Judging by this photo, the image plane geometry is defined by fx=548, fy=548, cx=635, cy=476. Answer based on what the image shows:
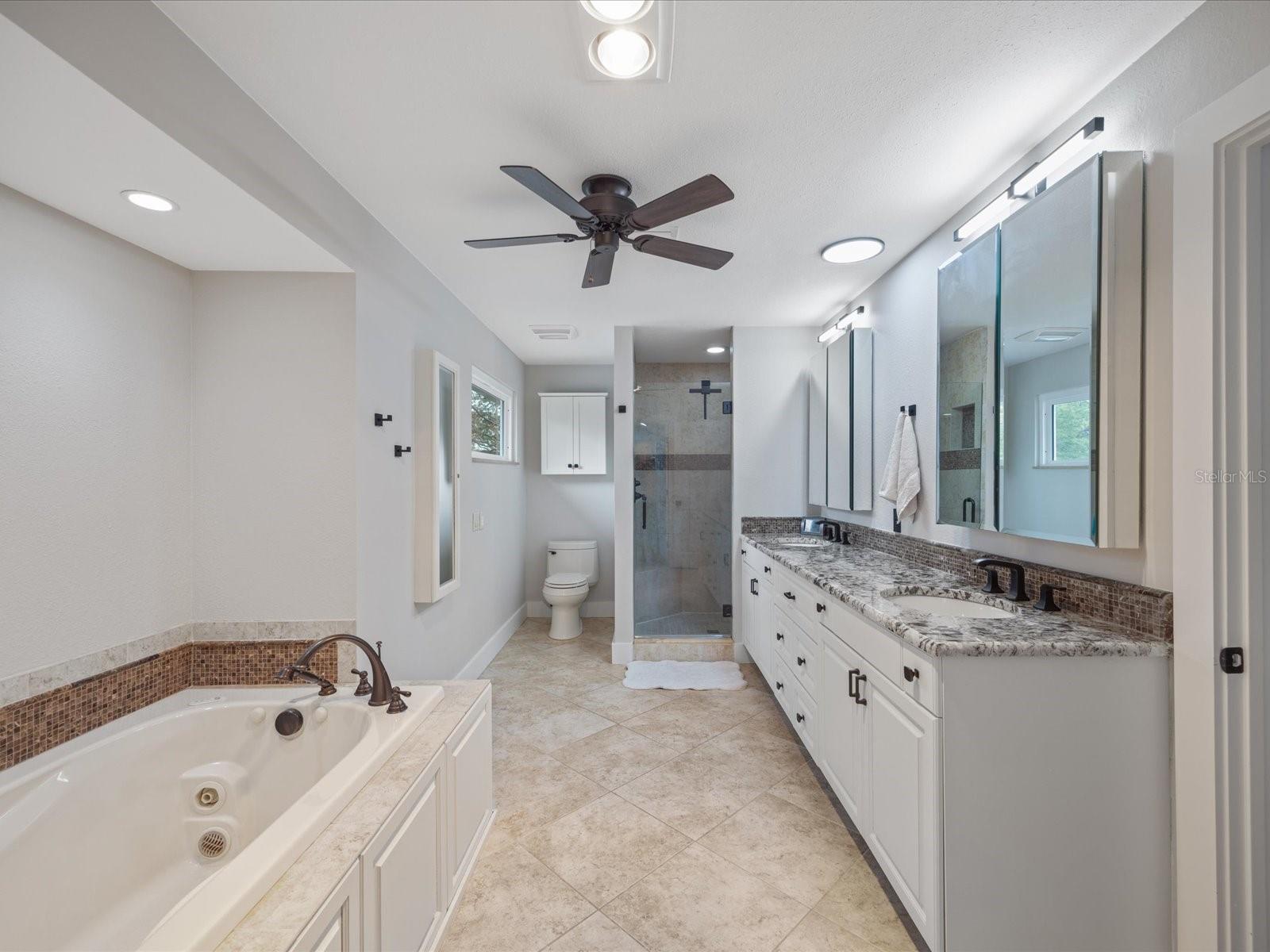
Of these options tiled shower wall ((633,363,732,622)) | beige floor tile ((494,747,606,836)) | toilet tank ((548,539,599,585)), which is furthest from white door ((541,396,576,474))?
beige floor tile ((494,747,606,836))

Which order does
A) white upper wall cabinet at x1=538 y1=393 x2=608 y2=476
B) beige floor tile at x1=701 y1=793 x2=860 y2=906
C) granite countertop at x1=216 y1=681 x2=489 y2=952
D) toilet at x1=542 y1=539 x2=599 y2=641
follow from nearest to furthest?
granite countertop at x1=216 y1=681 x2=489 y2=952
beige floor tile at x1=701 y1=793 x2=860 y2=906
toilet at x1=542 y1=539 x2=599 y2=641
white upper wall cabinet at x1=538 y1=393 x2=608 y2=476

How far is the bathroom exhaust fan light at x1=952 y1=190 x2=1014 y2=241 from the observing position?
1867mm

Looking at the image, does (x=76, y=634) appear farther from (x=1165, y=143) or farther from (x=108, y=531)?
(x=1165, y=143)

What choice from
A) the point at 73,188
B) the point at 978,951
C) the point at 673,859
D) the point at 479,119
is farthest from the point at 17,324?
the point at 978,951

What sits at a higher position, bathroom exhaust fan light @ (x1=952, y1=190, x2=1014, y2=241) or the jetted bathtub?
bathroom exhaust fan light @ (x1=952, y1=190, x2=1014, y2=241)

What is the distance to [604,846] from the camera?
197cm

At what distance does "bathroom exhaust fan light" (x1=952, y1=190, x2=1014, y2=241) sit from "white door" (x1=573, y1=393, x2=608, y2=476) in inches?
134

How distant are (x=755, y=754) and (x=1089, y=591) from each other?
1.64m

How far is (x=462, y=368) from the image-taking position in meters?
3.41

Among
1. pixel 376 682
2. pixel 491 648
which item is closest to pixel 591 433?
pixel 491 648

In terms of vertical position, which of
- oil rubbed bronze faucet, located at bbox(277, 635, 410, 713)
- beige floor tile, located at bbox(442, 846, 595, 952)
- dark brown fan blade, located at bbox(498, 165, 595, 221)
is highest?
dark brown fan blade, located at bbox(498, 165, 595, 221)

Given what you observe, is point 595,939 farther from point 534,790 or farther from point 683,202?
point 683,202

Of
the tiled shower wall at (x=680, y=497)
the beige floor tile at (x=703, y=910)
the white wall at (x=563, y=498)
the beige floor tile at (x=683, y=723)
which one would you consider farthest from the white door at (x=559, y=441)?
the beige floor tile at (x=703, y=910)

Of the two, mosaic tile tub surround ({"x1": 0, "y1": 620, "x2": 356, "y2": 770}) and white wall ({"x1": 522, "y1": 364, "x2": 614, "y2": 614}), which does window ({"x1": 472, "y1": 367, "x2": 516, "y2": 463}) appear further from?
mosaic tile tub surround ({"x1": 0, "y1": 620, "x2": 356, "y2": 770})
